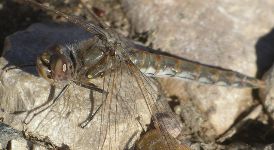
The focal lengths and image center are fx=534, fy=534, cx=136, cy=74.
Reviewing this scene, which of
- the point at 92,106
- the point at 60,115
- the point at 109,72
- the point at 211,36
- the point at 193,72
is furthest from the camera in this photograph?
the point at 211,36

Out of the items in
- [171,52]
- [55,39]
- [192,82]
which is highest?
[55,39]

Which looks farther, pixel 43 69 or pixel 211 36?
pixel 211 36

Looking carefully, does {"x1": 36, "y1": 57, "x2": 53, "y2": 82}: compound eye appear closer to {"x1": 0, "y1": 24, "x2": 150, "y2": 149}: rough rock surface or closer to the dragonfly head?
the dragonfly head

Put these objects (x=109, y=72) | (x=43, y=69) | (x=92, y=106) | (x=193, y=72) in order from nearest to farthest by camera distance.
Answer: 1. (x=43, y=69)
2. (x=92, y=106)
3. (x=109, y=72)
4. (x=193, y=72)

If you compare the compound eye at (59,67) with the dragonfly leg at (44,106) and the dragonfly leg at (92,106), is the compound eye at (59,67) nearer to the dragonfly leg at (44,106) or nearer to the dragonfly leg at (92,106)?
the dragonfly leg at (44,106)

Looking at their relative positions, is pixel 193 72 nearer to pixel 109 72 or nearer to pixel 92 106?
pixel 109 72

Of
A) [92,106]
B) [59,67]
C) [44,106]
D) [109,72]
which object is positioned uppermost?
[59,67]

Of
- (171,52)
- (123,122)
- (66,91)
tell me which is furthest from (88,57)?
(171,52)

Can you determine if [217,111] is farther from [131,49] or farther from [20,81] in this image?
[20,81]

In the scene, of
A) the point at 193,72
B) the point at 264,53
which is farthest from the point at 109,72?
the point at 264,53
